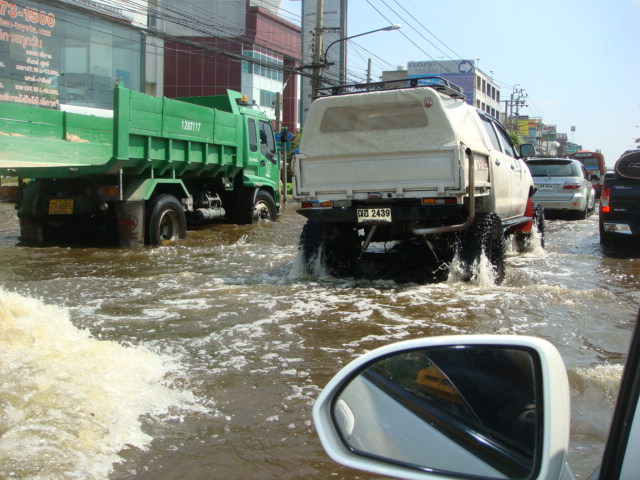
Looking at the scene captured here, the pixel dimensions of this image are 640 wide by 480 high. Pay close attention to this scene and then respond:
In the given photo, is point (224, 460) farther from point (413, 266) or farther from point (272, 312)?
point (413, 266)

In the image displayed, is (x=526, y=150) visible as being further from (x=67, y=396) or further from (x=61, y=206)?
(x=67, y=396)

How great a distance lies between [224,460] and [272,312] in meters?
2.92

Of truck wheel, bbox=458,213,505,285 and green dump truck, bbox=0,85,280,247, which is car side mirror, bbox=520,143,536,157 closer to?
truck wheel, bbox=458,213,505,285

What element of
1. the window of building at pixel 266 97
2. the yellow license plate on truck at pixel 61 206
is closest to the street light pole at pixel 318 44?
the yellow license plate on truck at pixel 61 206

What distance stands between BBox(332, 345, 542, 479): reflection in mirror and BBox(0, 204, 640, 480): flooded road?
4.89ft

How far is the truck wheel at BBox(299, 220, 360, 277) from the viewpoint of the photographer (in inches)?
296

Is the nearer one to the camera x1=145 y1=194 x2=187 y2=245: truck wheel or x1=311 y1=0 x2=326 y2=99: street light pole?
x1=145 y1=194 x2=187 y2=245: truck wheel

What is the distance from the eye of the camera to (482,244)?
265 inches

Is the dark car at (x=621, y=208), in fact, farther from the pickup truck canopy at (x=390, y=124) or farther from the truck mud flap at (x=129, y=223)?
the truck mud flap at (x=129, y=223)

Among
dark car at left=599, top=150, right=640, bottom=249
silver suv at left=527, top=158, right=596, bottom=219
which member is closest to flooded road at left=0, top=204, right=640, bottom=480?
dark car at left=599, top=150, right=640, bottom=249

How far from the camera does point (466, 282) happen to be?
6.88 metres

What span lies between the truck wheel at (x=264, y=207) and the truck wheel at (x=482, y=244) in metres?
7.82

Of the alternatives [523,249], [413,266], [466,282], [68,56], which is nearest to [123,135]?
[413,266]

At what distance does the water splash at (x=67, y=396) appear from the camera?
8.99 ft
